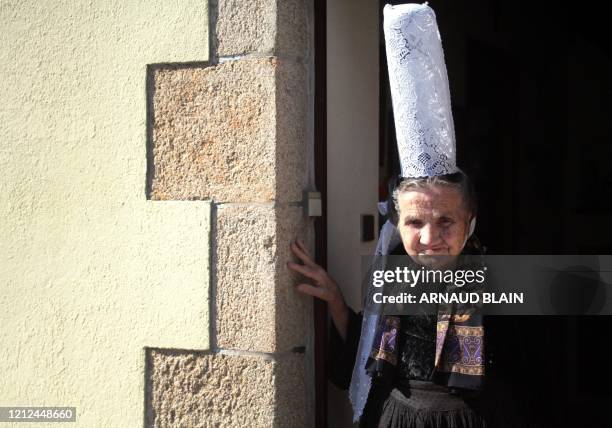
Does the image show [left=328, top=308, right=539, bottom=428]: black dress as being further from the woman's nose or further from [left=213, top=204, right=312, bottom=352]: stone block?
[left=213, top=204, right=312, bottom=352]: stone block

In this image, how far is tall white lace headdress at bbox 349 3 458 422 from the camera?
2.30 meters

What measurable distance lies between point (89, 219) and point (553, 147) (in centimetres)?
313

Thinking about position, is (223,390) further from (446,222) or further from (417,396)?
(446,222)

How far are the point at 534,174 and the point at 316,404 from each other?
107 inches

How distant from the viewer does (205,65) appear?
101 inches

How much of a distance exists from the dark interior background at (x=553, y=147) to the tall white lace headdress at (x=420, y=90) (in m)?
2.29

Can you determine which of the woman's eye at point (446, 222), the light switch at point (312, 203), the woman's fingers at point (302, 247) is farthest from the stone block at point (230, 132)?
the woman's eye at point (446, 222)

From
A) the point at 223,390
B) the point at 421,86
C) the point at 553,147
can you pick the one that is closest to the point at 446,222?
the point at 421,86

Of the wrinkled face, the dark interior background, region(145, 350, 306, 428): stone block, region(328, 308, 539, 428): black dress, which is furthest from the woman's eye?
the dark interior background

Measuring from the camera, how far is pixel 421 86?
90.8 inches

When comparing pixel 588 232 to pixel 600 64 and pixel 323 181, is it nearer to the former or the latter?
pixel 600 64

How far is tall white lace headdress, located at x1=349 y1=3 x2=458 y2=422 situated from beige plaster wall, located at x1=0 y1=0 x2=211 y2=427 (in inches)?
25.4

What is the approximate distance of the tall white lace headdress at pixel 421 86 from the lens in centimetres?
230

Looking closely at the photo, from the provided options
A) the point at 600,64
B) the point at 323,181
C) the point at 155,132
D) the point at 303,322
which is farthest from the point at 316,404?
the point at 600,64
